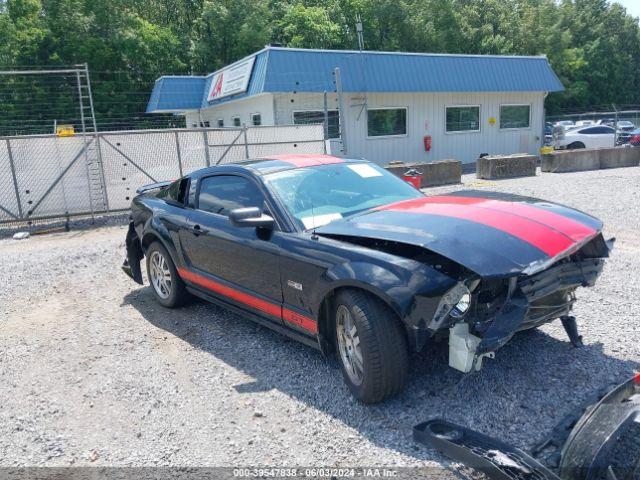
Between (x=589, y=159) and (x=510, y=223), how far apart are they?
1682cm

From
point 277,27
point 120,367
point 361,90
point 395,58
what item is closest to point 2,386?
point 120,367

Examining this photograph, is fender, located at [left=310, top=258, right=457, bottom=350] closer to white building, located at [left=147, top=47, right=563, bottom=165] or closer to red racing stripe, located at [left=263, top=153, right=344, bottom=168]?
red racing stripe, located at [left=263, top=153, right=344, bottom=168]

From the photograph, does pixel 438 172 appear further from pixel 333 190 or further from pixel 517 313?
pixel 517 313

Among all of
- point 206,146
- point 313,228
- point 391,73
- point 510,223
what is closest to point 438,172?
point 391,73

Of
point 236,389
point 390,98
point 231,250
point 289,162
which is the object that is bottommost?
point 236,389

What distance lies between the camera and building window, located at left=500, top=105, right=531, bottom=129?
23016mm

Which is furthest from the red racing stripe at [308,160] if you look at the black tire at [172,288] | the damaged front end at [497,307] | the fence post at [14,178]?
the fence post at [14,178]

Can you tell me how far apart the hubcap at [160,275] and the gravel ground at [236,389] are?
0.24 metres

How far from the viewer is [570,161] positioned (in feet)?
58.7

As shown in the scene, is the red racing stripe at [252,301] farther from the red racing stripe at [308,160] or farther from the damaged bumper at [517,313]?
the red racing stripe at [308,160]

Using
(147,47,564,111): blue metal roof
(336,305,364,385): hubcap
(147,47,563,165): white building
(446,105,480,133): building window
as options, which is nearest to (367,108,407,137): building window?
(147,47,563,165): white building

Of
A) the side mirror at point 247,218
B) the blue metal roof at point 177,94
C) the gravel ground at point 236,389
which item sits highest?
the blue metal roof at point 177,94

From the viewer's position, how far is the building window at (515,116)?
2302 cm

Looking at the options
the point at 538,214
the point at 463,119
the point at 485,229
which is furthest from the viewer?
the point at 463,119
